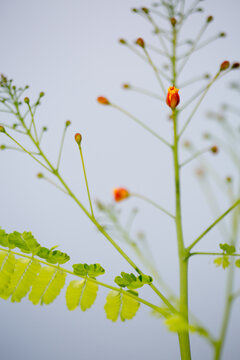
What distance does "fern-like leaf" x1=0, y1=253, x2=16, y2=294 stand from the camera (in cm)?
43

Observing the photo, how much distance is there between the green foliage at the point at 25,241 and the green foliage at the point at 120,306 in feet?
0.41

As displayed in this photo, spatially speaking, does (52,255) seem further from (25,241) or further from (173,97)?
(173,97)

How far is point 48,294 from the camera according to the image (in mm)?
432

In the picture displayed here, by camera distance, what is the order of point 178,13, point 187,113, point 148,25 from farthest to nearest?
point 148,25 < point 187,113 < point 178,13

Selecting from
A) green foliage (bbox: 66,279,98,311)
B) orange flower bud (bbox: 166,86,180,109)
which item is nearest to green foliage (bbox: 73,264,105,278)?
green foliage (bbox: 66,279,98,311)

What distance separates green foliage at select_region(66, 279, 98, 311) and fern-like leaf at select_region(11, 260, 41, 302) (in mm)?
54

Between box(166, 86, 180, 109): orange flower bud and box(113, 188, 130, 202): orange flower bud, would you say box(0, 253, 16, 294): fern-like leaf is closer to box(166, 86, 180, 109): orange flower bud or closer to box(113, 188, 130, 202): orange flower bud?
box(113, 188, 130, 202): orange flower bud

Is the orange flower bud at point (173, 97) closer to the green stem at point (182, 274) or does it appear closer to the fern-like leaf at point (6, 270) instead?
the green stem at point (182, 274)

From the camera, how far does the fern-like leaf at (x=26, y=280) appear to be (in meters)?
0.43

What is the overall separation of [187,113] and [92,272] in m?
0.89

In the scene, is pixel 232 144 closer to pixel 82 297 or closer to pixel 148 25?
pixel 82 297

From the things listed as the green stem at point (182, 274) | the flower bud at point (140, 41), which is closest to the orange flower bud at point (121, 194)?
the green stem at point (182, 274)

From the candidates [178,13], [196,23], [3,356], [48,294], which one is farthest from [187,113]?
[3,356]

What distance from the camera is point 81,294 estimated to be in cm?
44
